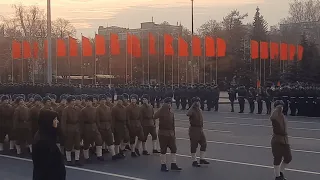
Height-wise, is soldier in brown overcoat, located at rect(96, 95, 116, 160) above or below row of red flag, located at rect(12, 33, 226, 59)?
below

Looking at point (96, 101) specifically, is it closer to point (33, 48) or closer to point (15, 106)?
point (15, 106)

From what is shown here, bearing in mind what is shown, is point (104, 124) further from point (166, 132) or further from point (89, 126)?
point (166, 132)

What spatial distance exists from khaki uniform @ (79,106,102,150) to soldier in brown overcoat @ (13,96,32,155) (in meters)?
2.13

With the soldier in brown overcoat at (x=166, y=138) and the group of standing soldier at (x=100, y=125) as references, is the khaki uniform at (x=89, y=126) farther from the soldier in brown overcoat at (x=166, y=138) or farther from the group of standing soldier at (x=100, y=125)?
the soldier in brown overcoat at (x=166, y=138)

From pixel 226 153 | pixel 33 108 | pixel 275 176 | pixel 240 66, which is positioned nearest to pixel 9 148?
pixel 33 108

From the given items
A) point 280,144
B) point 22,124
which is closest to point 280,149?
point 280,144

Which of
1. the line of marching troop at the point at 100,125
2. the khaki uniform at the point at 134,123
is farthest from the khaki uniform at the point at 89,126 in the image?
the khaki uniform at the point at 134,123

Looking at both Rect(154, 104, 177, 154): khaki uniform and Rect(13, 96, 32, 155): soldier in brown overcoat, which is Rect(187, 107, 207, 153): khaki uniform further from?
Rect(13, 96, 32, 155): soldier in brown overcoat

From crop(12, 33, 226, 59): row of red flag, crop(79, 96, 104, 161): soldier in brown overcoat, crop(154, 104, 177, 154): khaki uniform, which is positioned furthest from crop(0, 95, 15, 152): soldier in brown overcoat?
crop(12, 33, 226, 59): row of red flag

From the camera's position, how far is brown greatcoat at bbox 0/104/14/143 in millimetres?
15711

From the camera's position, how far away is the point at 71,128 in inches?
523

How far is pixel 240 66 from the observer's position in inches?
2498

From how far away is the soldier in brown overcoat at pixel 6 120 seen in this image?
15.7m

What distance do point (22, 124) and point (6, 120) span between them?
3.69 ft
